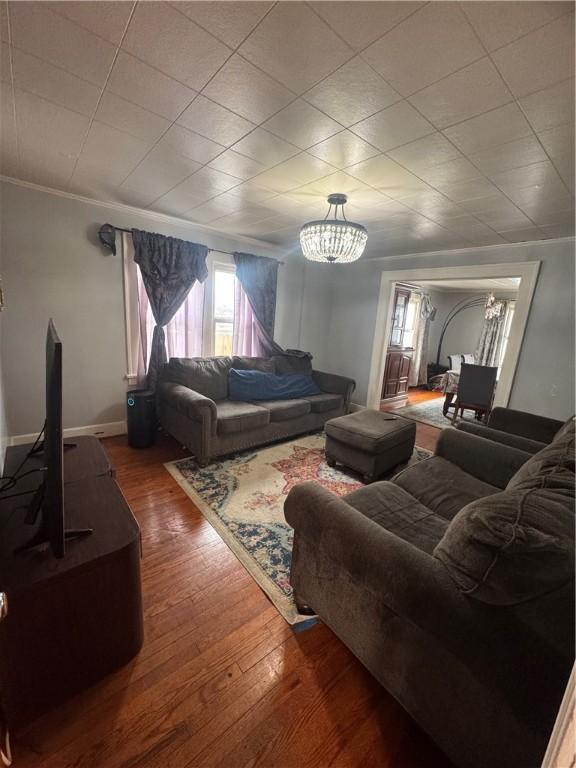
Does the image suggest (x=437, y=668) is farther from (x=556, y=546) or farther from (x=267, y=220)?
(x=267, y=220)

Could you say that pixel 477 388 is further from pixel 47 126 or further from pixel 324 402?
pixel 47 126

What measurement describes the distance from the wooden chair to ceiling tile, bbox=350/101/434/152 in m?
3.67

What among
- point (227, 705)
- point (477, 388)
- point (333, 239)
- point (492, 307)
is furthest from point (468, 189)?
point (492, 307)

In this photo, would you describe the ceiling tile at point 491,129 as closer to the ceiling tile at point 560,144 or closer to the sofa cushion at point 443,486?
the ceiling tile at point 560,144

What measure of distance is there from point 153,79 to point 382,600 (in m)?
2.17

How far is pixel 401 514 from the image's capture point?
5.15ft

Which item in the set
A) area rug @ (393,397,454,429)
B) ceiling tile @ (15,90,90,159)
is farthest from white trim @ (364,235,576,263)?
ceiling tile @ (15,90,90,159)

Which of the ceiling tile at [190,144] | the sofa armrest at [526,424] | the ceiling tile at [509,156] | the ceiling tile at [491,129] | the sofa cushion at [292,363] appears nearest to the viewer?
the ceiling tile at [491,129]

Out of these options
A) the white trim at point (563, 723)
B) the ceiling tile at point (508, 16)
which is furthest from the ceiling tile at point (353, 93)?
the white trim at point (563, 723)

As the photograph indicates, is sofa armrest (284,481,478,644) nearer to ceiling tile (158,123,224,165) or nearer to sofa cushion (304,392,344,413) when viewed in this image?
ceiling tile (158,123,224,165)

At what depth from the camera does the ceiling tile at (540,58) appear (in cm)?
94

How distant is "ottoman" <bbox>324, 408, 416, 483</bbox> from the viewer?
2609 millimetres

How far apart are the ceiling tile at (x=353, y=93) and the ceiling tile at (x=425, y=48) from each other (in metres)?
0.04

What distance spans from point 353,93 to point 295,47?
310mm
